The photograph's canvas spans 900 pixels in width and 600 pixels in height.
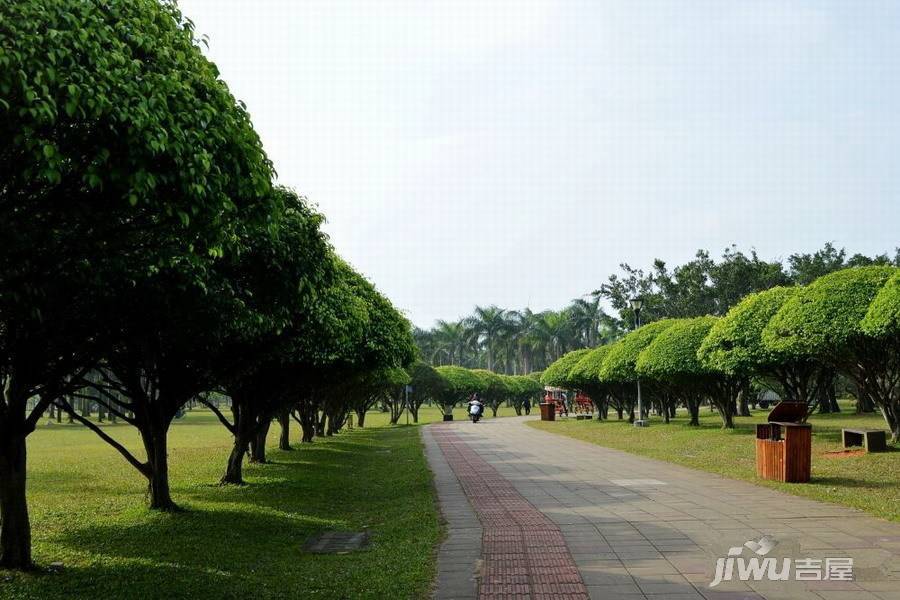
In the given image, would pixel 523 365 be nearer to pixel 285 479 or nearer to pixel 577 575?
pixel 285 479

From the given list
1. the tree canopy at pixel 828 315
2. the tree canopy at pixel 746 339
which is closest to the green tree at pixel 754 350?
the tree canopy at pixel 746 339

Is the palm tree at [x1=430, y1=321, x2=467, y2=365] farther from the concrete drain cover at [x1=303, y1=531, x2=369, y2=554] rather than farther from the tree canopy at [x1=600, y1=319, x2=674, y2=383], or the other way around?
the concrete drain cover at [x1=303, y1=531, x2=369, y2=554]

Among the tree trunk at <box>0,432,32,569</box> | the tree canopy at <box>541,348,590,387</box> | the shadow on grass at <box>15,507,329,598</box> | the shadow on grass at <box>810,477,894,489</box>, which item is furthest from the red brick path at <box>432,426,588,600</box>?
the tree canopy at <box>541,348,590,387</box>

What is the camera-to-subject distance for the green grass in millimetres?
7477

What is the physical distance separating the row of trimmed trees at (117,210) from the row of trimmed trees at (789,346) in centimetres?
1285

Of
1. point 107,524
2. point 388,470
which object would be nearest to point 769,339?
point 388,470

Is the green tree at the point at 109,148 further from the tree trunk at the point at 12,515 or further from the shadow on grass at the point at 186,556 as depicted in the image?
the shadow on grass at the point at 186,556

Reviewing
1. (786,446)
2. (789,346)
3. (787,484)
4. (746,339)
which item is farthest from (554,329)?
(787,484)

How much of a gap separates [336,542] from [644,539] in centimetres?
384

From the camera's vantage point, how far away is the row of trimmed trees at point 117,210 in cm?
482

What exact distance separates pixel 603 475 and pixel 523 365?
82.2 metres

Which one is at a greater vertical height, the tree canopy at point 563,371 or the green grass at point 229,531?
the tree canopy at point 563,371

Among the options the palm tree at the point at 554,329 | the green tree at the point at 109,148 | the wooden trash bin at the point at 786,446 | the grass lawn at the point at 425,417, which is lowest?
the grass lawn at the point at 425,417

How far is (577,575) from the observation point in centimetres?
712
